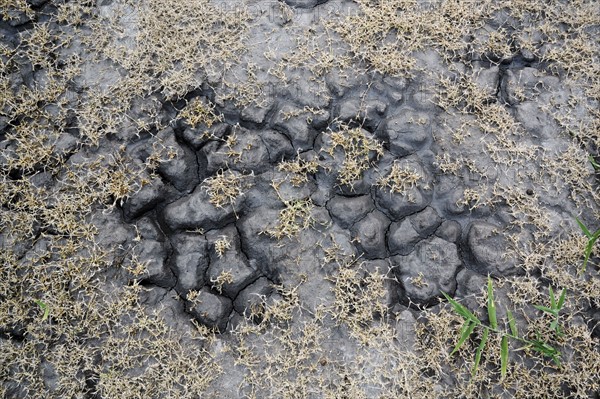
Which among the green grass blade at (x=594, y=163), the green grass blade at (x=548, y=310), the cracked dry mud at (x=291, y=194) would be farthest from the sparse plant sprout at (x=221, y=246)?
the green grass blade at (x=594, y=163)

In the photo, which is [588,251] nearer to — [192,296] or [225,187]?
[225,187]

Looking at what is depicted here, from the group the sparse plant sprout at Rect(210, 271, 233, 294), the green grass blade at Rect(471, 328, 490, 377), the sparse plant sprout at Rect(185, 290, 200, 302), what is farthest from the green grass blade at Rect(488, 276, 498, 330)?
the sparse plant sprout at Rect(185, 290, 200, 302)

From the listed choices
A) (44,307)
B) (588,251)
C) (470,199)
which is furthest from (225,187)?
(588,251)

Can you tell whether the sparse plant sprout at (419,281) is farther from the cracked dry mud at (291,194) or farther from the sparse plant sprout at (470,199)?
the sparse plant sprout at (470,199)

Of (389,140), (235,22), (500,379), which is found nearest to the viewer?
(500,379)

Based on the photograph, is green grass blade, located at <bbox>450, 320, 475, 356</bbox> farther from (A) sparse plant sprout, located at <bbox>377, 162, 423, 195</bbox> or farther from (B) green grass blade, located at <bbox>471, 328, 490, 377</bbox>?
(A) sparse plant sprout, located at <bbox>377, 162, 423, 195</bbox>

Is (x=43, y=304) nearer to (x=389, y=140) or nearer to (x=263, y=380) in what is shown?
(x=263, y=380)

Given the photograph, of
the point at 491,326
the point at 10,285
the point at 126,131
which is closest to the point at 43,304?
the point at 10,285
